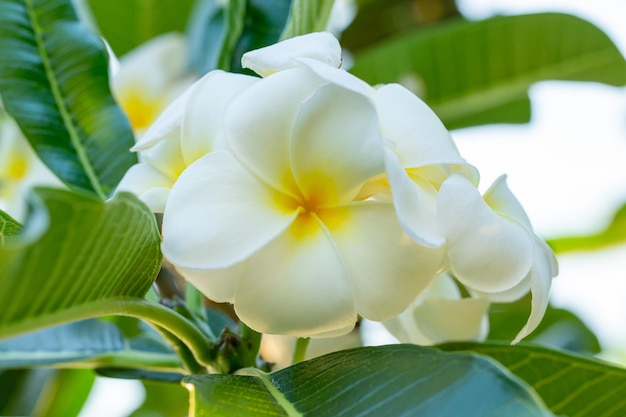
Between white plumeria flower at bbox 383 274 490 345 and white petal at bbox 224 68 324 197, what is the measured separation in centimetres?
25

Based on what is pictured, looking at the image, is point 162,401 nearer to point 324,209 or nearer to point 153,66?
point 153,66

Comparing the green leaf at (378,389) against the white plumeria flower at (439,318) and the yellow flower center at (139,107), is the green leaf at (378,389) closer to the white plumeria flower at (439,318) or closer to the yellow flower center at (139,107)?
the white plumeria flower at (439,318)

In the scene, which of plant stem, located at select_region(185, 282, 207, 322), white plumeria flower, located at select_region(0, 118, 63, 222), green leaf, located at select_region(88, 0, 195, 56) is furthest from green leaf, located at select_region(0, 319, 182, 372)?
green leaf, located at select_region(88, 0, 195, 56)

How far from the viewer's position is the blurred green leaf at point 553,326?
1.30 metres

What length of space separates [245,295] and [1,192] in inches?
35.6

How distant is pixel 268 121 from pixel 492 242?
0.17 metres

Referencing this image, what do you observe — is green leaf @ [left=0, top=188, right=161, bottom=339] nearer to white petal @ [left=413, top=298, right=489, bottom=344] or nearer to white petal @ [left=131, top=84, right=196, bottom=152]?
white petal @ [left=131, top=84, right=196, bottom=152]

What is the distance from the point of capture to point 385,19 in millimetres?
1847

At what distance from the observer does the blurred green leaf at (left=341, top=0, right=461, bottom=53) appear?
1803mm

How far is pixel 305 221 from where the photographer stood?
545mm

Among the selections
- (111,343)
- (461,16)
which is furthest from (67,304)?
(461,16)

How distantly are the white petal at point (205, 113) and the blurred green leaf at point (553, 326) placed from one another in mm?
808

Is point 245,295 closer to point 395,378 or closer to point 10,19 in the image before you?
point 395,378

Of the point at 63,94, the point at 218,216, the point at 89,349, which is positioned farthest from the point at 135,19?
the point at 218,216
